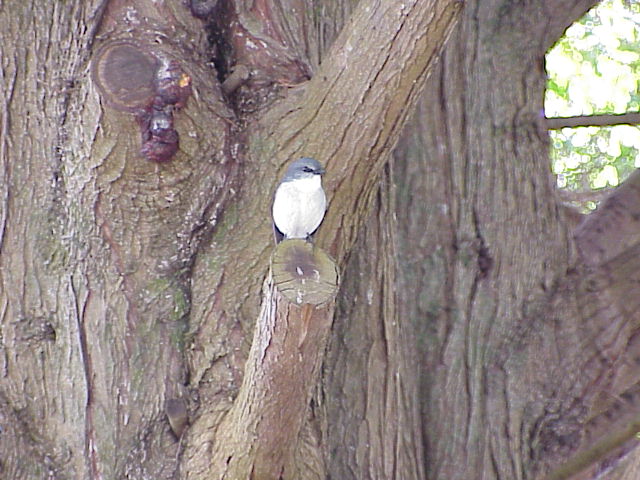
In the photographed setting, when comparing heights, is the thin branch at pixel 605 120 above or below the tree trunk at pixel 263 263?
above

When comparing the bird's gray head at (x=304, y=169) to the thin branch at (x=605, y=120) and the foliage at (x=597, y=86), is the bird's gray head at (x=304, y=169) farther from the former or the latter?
the foliage at (x=597, y=86)

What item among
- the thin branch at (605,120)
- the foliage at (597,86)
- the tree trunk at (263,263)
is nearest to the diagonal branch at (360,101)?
the tree trunk at (263,263)

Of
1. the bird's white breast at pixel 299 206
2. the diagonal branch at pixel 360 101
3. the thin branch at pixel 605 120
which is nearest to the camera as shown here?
the diagonal branch at pixel 360 101

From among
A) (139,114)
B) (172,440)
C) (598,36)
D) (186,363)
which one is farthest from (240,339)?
(598,36)

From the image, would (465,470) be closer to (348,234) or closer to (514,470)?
(514,470)

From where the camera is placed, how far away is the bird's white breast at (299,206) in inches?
100.0

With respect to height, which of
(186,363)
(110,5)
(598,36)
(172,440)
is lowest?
(172,440)

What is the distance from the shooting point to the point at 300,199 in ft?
8.29

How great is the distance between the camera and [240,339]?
270 centimetres

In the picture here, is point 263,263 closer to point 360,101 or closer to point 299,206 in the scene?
point 299,206

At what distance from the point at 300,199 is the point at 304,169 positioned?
11 cm

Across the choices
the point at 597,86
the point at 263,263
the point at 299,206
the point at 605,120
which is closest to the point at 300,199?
the point at 299,206

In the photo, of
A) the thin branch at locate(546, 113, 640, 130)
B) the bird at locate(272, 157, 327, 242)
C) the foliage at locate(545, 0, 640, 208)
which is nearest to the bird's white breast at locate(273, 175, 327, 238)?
the bird at locate(272, 157, 327, 242)

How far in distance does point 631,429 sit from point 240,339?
112cm
